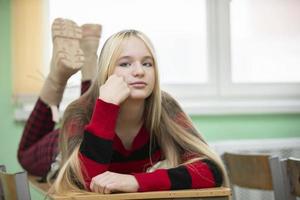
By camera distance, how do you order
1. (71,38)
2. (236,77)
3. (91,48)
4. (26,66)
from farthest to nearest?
(236,77) < (26,66) < (91,48) < (71,38)

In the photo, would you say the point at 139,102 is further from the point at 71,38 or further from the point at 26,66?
the point at 26,66

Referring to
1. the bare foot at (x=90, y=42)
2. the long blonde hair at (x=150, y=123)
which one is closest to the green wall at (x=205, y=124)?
the bare foot at (x=90, y=42)

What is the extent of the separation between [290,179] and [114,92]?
0.49m

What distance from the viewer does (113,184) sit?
88 cm

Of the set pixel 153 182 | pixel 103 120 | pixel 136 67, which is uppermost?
pixel 136 67

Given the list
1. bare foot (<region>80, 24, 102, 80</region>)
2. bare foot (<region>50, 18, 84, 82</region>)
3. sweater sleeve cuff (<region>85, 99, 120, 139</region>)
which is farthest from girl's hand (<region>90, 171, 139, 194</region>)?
bare foot (<region>80, 24, 102, 80</region>)

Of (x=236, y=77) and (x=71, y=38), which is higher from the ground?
(x=71, y=38)

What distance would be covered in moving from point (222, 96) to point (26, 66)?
35.9 inches

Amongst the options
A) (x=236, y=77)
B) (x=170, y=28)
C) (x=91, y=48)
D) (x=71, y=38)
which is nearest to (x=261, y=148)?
(x=236, y=77)

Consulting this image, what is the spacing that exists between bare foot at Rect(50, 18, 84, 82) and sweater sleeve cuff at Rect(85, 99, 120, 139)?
55cm

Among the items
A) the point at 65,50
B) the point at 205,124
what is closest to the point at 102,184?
the point at 65,50

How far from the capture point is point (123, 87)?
3.42 feet

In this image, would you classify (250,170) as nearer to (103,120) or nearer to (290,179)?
(290,179)

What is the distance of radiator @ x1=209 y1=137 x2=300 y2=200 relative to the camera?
2201 mm
